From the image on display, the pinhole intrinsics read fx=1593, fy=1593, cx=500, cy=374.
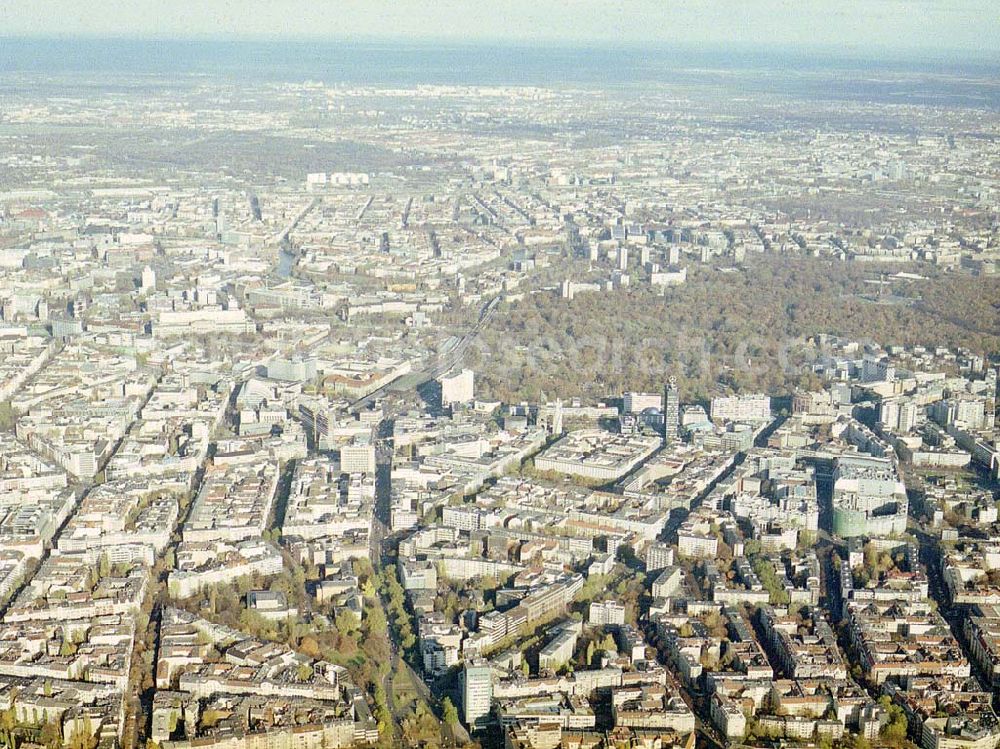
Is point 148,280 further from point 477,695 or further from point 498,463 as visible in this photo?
point 477,695

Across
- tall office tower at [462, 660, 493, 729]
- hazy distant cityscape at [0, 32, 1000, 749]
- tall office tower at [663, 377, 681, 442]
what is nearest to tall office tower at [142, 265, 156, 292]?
hazy distant cityscape at [0, 32, 1000, 749]

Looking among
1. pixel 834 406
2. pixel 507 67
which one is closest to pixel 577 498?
pixel 834 406

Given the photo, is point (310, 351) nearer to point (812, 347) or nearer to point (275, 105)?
point (812, 347)

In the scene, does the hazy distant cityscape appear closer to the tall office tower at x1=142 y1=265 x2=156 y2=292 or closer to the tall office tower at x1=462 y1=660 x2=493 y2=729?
the tall office tower at x1=462 y1=660 x2=493 y2=729

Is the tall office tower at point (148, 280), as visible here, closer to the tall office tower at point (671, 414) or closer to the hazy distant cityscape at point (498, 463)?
the hazy distant cityscape at point (498, 463)

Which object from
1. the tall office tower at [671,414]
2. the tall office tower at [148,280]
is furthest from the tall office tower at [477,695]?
the tall office tower at [148,280]
